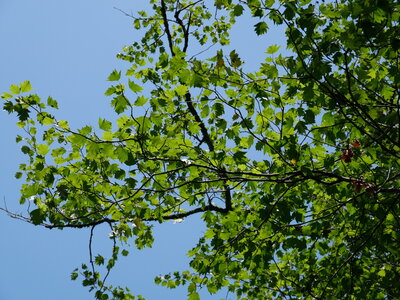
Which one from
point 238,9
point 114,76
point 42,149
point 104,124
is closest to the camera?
point 114,76

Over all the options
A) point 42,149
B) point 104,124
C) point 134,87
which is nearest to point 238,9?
point 134,87

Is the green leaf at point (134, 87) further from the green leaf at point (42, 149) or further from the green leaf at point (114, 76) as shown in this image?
the green leaf at point (42, 149)

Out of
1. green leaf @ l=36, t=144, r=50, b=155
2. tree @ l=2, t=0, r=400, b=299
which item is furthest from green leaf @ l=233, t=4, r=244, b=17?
green leaf @ l=36, t=144, r=50, b=155

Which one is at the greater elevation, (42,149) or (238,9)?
(238,9)

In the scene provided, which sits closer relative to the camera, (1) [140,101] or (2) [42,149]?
(1) [140,101]

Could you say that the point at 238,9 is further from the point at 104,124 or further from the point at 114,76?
the point at 104,124

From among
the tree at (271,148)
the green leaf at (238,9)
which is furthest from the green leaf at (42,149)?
the green leaf at (238,9)

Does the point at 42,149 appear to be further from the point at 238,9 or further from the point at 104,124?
the point at 238,9

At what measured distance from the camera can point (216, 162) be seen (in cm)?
467

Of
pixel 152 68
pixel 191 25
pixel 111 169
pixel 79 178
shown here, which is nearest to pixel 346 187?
pixel 111 169

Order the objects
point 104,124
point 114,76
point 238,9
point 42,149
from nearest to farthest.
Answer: point 114,76 < point 104,124 < point 238,9 < point 42,149

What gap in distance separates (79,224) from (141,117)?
2318mm

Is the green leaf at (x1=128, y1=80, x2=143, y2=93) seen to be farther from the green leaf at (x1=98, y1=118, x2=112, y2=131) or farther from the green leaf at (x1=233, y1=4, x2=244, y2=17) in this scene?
the green leaf at (x1=233, y1=4, x2=244, y2=17)

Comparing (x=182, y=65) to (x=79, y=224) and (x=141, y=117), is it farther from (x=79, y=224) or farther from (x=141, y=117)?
(x=79, y=224)
